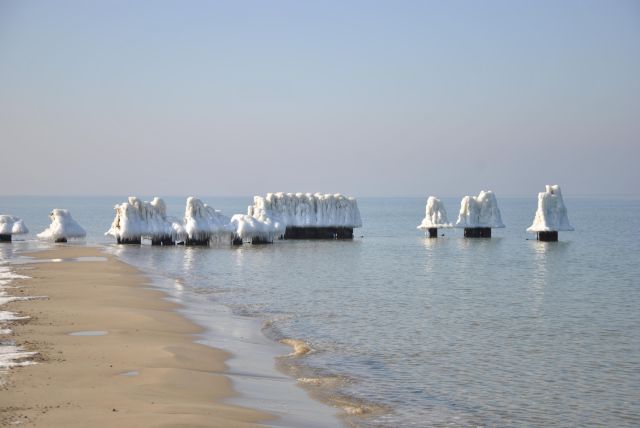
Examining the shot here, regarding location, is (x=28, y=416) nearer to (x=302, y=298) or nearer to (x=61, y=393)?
(x=61, y=393)

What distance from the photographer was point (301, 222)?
7988 centimetres

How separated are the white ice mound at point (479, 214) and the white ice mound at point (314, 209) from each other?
10.5m

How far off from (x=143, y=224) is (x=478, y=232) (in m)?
35.2

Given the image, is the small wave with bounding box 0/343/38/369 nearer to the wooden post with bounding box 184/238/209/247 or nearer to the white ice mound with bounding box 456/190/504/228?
the wooden post with bounding box 184/238/209/247

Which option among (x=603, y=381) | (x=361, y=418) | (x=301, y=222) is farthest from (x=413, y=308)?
(x=301, y=222)

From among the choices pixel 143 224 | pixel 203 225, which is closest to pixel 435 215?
pixel 203 225

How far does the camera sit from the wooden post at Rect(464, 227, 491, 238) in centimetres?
8275

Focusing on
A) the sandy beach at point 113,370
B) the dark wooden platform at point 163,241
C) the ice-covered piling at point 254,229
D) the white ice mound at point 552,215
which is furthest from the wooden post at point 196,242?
the sandy beach at point 113,370

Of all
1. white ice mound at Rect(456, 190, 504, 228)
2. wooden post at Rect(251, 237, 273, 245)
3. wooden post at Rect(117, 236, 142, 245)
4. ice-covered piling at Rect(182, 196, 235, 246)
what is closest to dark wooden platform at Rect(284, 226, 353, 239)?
wooden post at Rect(251, 237, 273, 245)

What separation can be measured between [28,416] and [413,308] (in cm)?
1974

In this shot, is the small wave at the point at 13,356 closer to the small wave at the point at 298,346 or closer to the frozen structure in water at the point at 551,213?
the small wave at the point at 298,346

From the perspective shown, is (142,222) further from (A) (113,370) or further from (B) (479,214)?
(A) (113,370)

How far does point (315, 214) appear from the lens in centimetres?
8075

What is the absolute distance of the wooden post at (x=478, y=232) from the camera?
82750 mm
